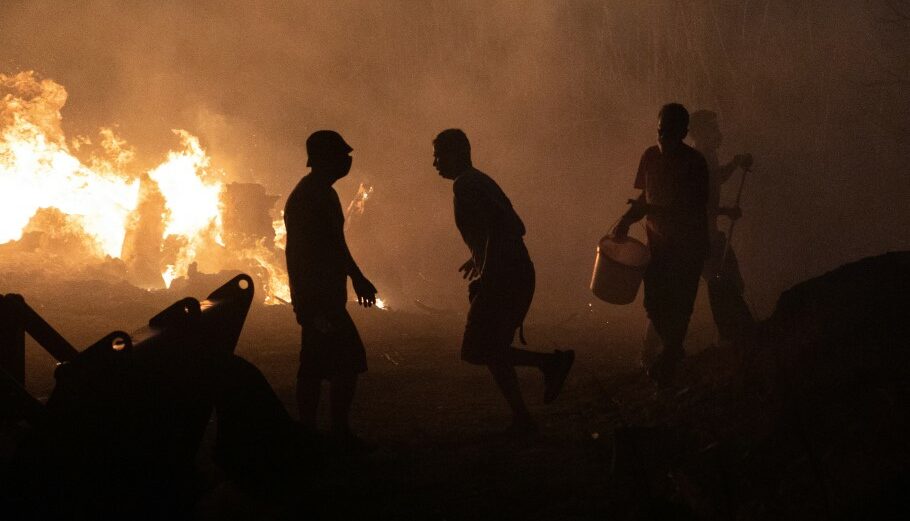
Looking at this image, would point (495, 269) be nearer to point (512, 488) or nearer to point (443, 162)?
point (443, 162)

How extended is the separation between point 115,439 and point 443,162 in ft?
9.89

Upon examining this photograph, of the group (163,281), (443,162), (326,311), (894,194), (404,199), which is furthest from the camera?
(404,199)

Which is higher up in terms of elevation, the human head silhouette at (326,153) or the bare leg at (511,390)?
the human head silhouette at (326,153)

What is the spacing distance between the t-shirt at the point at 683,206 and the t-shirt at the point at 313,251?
2.52 m

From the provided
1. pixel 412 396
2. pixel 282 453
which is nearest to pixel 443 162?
pixel 282 453

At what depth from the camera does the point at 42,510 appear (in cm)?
140

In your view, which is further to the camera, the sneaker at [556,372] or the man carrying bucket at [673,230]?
the man carrying bucket at [673,230]

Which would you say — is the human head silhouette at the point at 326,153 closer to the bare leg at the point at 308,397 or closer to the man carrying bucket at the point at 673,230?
the bare leg at the point at 308,397

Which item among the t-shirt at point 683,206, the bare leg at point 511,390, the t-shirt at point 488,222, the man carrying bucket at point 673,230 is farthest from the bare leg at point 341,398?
the t-shirt at point 683,206

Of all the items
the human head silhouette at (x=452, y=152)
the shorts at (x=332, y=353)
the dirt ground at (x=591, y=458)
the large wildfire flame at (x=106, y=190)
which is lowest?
the dirt ground at (x=591, y=458)

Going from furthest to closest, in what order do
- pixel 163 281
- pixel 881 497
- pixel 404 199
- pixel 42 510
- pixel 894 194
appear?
pixel 404 199 → pixel 163 281 → pixel 894 194 → pixel 881 497 → pixel 42 510

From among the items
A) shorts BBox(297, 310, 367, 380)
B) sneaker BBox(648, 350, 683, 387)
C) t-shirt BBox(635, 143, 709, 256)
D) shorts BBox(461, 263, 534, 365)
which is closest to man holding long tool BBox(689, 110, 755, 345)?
sneaker BBox(648, 350, 683, 387)

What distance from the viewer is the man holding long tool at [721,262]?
5828 mm

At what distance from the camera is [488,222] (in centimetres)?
402
